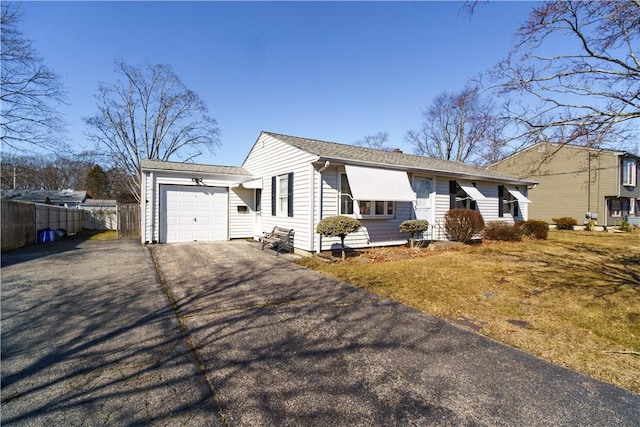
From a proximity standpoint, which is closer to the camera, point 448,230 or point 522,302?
point 522,302

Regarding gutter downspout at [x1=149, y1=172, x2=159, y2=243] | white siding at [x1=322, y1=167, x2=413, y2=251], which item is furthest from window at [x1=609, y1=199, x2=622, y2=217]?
gutter downspout at [x1=149, y1=172, x2=159, y2=243]

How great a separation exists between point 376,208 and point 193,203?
8.25m

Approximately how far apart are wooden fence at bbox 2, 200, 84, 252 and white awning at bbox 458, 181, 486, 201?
59.9 feet

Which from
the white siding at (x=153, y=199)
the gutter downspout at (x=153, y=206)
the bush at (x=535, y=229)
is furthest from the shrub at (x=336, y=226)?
the bush at (x=535, y=229)

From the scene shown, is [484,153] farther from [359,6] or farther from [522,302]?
[359,6]

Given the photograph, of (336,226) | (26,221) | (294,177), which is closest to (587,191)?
(336,226)

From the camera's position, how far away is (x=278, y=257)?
9664 mm

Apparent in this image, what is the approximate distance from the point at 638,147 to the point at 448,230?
278 inches

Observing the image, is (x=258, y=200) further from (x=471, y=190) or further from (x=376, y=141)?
(x=376, y=141)

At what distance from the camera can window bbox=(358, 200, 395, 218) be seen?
1054 cm

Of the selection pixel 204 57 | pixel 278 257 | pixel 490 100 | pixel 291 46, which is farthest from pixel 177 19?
pixel 490 100

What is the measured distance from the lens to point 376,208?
35.7 ft

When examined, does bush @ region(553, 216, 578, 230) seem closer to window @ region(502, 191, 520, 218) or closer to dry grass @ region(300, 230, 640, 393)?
window @ region(502, 191, 520, 218)

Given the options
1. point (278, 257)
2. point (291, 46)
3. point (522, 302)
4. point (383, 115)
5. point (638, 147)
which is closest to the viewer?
point (522, 302)
